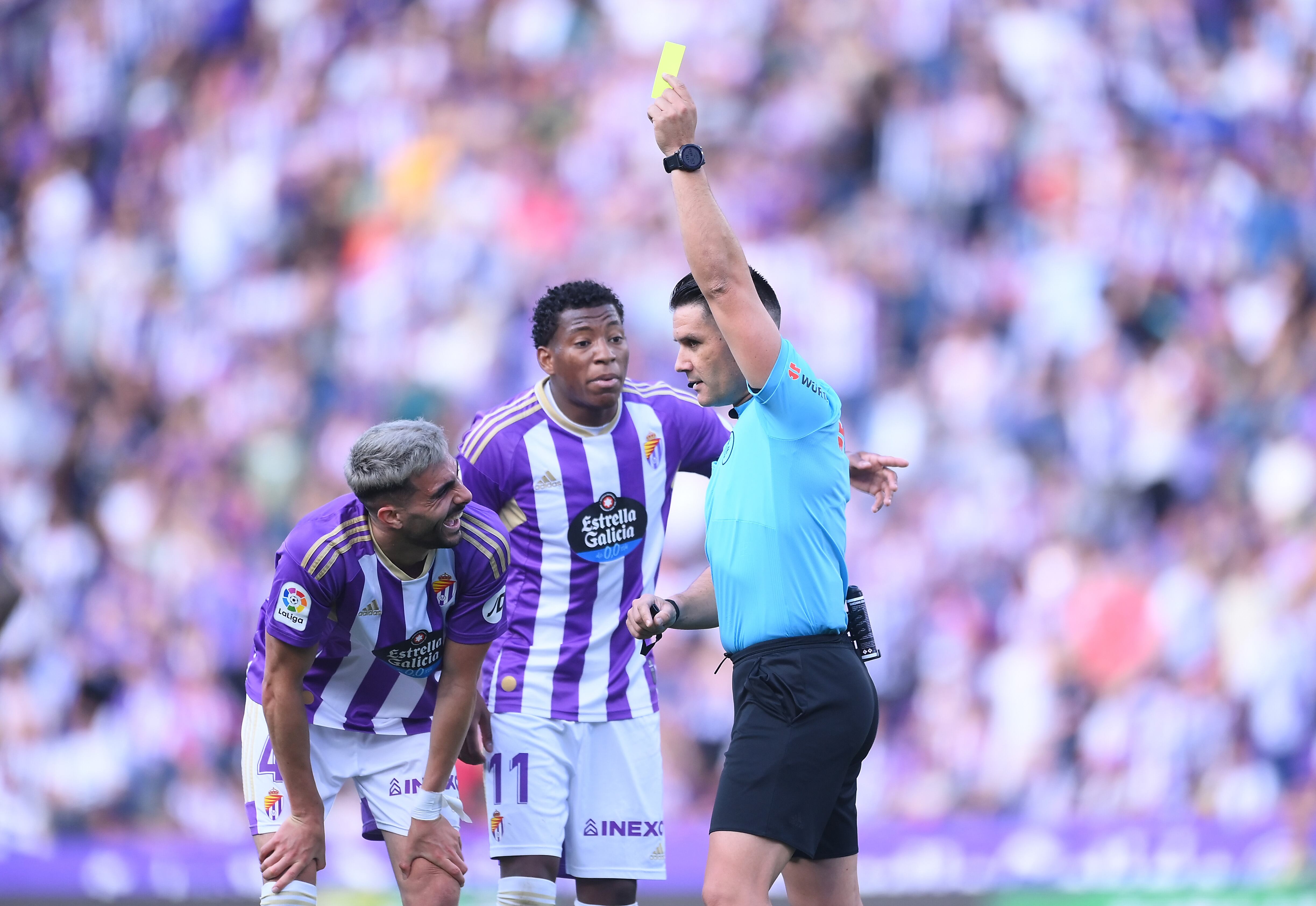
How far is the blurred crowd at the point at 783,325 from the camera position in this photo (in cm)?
920

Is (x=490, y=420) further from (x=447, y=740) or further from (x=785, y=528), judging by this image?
(x=785, y=528)

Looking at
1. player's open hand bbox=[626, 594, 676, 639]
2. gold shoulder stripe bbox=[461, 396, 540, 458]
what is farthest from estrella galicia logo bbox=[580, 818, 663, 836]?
gold shoulder stripe bbox=[461, 396, 540, 458]

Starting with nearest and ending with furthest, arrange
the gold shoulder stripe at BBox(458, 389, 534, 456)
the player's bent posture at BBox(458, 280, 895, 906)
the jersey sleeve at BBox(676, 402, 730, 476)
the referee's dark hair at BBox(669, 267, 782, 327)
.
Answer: the referee's dark hair at BBox(669, 267, 782, 327), the player's bent posture at BBox(458, 280, 895, 906), the gold shoulder stripe at BBox(458, 389, 534, 456), the jersey sleeve at BBox(676, 402, 730, 476)

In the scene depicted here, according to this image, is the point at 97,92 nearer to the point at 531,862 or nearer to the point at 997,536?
the point at 997,536

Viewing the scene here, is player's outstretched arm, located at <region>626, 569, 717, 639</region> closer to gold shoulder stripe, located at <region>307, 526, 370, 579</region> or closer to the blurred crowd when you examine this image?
gold shoulder stripe, located at <region>307, 526, 370, 579</region>

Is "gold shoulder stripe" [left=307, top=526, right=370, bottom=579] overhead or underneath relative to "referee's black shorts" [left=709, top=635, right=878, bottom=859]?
overhead

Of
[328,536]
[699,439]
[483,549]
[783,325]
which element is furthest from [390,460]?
[783,325]

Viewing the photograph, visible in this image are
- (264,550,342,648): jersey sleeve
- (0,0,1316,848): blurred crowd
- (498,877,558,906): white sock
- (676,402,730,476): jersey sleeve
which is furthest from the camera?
(0,0,1316,848): blurred crowd

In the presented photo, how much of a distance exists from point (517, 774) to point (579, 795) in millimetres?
245

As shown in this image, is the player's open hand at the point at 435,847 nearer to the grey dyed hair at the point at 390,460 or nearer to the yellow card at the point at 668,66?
the grey dyed hair at the point at 390,460

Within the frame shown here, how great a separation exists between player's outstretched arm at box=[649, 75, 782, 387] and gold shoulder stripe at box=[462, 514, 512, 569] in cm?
111

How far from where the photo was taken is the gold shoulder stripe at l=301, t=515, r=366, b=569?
14.2 feet

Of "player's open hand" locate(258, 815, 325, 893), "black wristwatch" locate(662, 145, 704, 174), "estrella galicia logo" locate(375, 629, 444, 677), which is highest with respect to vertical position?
"black wristwatch" locate(662, 145, 704, 174)

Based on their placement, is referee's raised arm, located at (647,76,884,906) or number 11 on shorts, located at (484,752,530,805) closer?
referee's raised arm, located at (647,76,884,906)
